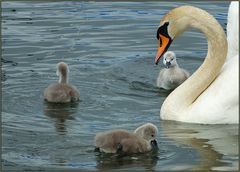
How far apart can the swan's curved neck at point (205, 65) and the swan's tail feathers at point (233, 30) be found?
37 cm

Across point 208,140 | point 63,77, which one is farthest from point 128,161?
point 63,77

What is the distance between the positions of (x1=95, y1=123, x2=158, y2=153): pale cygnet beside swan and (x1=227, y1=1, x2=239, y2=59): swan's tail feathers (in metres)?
2.37

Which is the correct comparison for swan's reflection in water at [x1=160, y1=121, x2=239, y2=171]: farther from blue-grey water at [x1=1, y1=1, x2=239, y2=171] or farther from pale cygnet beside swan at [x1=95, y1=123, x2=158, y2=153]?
pale cygnet beside swan at [x1=95, y1=123, x2=158, y2=153]

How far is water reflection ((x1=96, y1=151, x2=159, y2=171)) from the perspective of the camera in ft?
30.3

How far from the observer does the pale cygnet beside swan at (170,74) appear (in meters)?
12.4

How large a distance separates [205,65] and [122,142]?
2.20 metres

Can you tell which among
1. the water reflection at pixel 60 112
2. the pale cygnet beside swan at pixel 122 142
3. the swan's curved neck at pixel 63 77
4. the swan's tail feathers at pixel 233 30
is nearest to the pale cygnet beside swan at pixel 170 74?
the swan's tail feathers at pixel 233 30

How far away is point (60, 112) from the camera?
448 inches

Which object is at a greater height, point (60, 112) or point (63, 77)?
point (63, 77)

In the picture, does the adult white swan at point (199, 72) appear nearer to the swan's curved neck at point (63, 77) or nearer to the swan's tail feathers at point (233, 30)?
the swan's tail feathers at point (233, 30)

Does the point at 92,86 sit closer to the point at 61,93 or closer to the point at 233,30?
the point at 61,93

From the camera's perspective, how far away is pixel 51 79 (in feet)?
41.2

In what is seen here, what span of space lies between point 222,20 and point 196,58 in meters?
2.35

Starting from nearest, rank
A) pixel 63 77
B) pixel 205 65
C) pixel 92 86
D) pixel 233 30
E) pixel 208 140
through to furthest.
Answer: pixel 208 140 < pixel 205 65 < pixel 233 30 < pixel 63 77 < pixel 92 86
